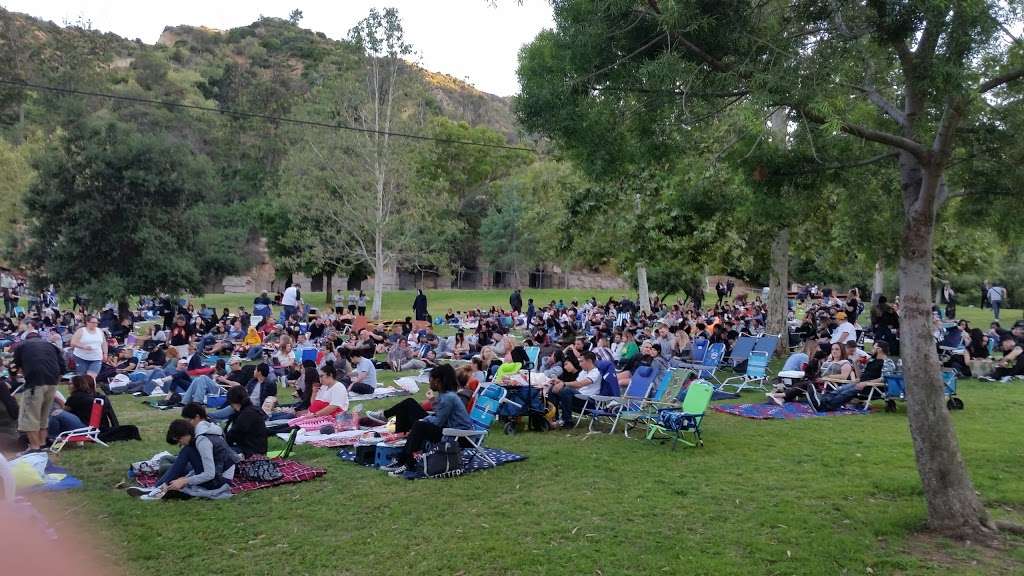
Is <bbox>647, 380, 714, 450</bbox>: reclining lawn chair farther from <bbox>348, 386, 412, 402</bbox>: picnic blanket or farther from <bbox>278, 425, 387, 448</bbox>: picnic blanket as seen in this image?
<bbox>348, 386, 412, 402</bbox>: picnic blanket

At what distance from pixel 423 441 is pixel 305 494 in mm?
1506

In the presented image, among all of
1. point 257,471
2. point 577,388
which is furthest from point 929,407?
point 257,471

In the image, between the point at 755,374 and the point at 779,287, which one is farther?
the point at 779,287

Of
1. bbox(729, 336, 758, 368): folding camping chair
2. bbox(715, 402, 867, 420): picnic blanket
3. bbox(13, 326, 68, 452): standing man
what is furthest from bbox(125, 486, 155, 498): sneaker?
bbox(729, 336, 758, 368): folding camping chair

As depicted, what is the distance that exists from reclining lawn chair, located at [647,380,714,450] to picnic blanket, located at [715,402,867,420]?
2.29m

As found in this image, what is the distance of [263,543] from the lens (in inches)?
259

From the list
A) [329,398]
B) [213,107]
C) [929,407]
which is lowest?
[329,398]

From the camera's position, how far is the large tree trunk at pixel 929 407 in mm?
6398

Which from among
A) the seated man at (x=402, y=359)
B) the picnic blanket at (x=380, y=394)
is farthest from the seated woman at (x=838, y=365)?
the seated man at (x=402, y=359)

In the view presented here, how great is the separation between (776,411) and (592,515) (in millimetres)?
6601

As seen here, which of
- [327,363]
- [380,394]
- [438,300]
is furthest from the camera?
[438,300]

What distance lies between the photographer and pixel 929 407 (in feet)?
21.1

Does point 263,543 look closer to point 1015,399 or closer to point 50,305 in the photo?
point 1015,399

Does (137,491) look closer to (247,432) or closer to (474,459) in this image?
(247,432)
